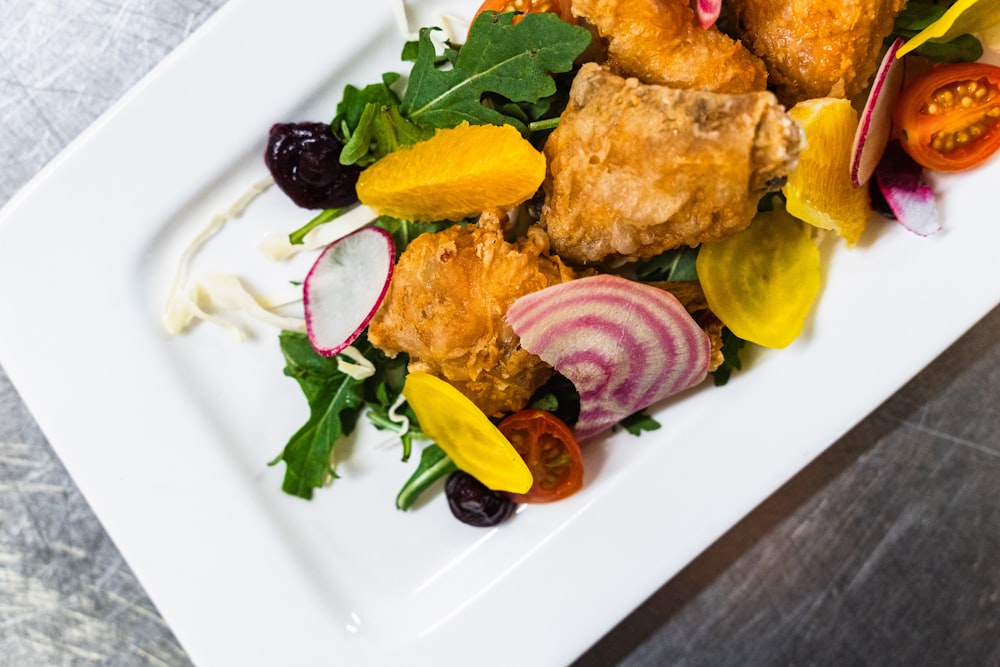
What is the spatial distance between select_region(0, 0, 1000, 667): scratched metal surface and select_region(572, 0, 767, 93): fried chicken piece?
1.38 m

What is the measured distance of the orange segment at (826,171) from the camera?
5.62ft

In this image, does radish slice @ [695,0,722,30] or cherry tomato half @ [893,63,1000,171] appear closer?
radish slice @ [695,0,722,30]

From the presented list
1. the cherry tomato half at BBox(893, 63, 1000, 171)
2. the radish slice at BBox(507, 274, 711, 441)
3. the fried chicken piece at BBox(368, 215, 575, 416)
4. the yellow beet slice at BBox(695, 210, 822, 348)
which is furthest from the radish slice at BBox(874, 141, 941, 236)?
the fried chicken piece at BBox(368, 215, 575, 416)

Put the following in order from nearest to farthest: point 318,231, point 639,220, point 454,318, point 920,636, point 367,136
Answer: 1. point 639,220
2. point 454,318
3. point 367,136
4. point 318,231
5. point 920,636

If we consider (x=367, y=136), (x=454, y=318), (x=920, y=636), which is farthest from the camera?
(x=920, y=636)

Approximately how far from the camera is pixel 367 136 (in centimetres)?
199

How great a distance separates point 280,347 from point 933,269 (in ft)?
6.22

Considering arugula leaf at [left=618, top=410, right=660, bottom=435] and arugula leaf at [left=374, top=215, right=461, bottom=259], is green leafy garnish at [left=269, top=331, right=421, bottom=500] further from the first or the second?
arugula leaf at [left=618, top=410, right=660, bottom=435]

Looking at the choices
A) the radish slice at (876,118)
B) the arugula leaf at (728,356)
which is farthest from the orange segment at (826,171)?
the arugula leaf at (728,356)

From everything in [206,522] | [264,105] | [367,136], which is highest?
[264,105]

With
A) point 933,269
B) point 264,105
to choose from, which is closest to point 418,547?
point 264,105

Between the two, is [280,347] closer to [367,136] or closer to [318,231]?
[318,231]

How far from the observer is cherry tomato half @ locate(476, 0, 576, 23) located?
1922 mm

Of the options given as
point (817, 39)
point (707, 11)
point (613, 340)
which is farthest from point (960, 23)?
point (613, 340)
